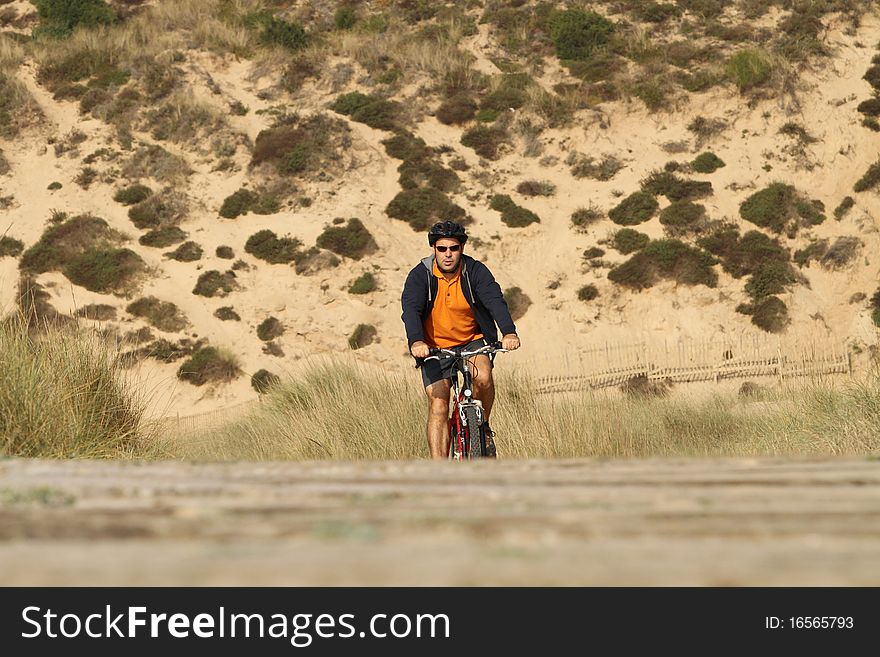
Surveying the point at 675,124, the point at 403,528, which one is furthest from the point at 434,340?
the point at 675,124

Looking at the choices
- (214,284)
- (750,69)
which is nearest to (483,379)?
(214,284)

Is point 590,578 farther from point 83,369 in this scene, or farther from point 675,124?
point 675,124

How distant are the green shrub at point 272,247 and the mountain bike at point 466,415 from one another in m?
20.1

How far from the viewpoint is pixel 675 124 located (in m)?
30.2

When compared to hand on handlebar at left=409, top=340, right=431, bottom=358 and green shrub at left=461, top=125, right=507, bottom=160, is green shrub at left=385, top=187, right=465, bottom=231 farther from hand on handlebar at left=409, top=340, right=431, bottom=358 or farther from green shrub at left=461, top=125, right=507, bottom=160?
hand on handlebar at left=409, top=340, right=431, bottom=358

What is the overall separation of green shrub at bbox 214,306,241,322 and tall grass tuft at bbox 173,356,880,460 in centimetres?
1356

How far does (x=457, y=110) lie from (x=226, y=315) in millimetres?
10948

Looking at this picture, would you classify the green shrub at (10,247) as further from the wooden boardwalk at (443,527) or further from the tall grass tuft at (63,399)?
the wooden boardwalk at (443,527)

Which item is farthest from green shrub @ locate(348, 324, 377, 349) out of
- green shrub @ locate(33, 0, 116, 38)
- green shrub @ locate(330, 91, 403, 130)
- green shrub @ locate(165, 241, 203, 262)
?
green shrub @ locate(33, 0, 116, 38)

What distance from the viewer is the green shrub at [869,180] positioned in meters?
26.7

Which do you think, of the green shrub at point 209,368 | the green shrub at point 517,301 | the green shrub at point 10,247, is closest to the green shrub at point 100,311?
the green shrub at point 209,368

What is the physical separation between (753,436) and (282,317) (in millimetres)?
16425

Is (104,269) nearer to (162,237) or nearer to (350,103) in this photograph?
(162,237)

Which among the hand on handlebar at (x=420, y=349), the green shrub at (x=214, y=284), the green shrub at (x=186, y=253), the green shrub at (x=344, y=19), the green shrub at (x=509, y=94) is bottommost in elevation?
the green shrub at (x=214, y=284)
